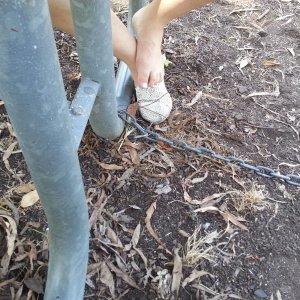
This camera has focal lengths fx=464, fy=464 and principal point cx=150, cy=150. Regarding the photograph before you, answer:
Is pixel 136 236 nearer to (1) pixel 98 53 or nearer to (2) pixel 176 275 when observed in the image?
(2) pixel 176 275

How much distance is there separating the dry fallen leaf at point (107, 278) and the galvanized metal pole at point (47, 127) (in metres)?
0.08

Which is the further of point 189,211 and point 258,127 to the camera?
point 258,127

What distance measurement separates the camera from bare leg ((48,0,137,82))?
47.8 inches

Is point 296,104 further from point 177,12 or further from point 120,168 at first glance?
point 120,168

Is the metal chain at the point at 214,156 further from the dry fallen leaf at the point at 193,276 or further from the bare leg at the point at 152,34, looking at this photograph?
the dry fallen leaf at the point at 193,276

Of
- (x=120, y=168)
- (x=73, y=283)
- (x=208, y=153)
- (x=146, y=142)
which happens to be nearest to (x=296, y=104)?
(x=208, y=153)

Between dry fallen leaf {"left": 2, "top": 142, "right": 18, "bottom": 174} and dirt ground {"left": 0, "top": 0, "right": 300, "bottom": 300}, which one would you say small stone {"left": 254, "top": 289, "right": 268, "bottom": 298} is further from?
dry fallen leaf {"left": 2, "top": 142, "right": 18, "bottom": 174}

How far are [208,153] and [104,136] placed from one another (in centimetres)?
31

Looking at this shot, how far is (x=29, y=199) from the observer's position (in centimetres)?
121

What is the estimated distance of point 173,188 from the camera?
130 centimetres

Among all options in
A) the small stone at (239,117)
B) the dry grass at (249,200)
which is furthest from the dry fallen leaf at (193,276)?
the small stone at (239,117)

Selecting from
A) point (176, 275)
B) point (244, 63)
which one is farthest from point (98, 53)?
point (244, 63)

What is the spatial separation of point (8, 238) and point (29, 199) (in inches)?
5.0

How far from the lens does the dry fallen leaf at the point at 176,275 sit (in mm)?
1079
